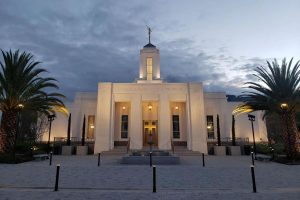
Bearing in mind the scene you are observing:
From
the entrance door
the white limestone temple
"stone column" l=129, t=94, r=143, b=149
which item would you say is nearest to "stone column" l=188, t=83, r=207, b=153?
the white limestone temple

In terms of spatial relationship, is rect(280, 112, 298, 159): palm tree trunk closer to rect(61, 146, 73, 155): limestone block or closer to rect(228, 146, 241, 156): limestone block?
rect(228, 146, 241, 156): limestone block

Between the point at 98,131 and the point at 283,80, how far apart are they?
19.6m

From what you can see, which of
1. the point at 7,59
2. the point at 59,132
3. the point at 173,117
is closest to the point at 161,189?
the point at 7,59

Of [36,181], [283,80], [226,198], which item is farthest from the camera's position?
[283,80]

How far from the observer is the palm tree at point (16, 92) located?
56.6 feet

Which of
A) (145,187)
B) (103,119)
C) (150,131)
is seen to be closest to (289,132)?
(145,187)

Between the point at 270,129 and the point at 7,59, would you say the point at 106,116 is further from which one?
the point at 270,129

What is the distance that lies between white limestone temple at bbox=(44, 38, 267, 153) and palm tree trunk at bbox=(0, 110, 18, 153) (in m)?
8.97

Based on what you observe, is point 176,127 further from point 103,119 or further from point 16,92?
point 16,92

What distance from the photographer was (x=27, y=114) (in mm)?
33938

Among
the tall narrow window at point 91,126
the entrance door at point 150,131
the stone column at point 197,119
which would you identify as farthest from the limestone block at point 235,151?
the tall narrow window at point 91,126

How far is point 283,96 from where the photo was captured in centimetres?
1761

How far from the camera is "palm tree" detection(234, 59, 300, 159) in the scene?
16.9m

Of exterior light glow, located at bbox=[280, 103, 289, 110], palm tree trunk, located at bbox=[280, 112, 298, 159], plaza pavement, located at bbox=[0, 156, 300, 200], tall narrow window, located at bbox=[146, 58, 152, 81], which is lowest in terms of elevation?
plaza pavement, located at bbox=[0, 156, 300, 200]
